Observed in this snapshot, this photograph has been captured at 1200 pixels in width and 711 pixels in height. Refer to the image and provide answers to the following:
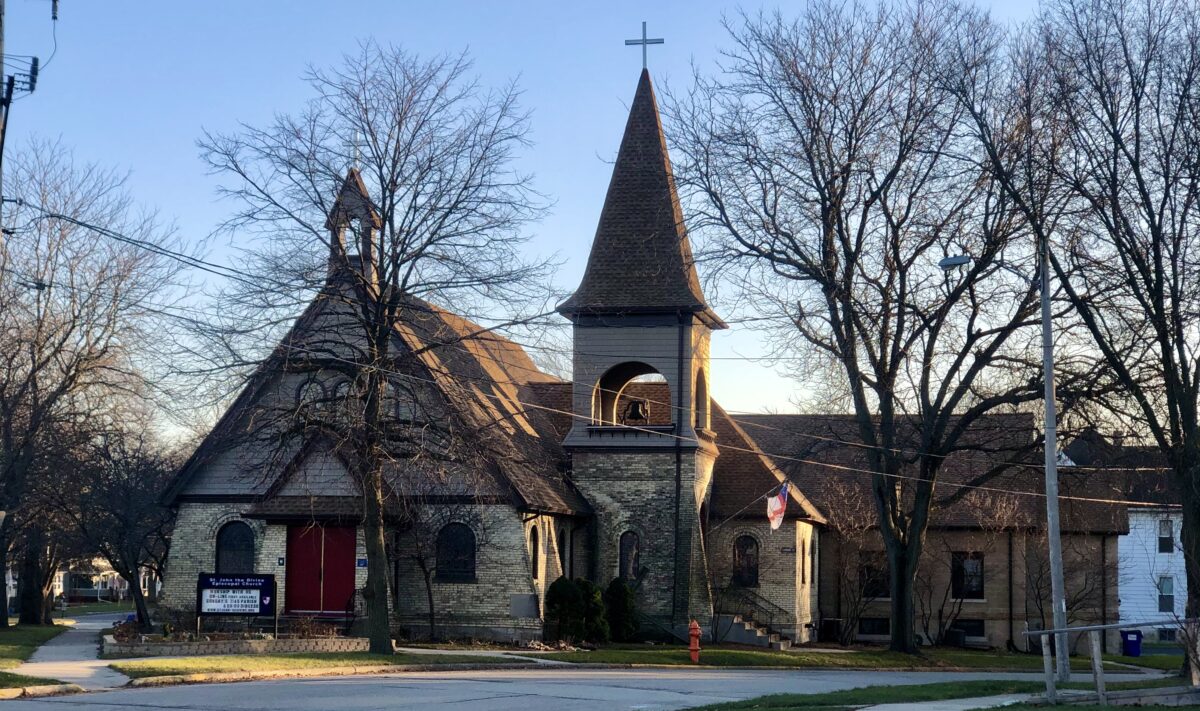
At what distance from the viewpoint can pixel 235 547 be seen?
37.8 m

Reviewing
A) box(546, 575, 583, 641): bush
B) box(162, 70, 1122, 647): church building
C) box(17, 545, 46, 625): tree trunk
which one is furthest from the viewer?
box(17, 545, 46, 625): tree trunk

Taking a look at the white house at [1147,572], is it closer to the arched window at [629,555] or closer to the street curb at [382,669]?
the arched window at [629,555]

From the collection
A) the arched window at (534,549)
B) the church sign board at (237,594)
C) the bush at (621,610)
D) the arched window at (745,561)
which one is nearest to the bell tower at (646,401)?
the bush at (621,610)

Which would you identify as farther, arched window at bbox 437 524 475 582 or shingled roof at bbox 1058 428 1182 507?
arched window at bbox 437 524 475 582

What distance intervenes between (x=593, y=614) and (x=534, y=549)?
7.60ft

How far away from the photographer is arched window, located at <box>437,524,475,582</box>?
120ft

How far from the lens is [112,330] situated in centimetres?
4116

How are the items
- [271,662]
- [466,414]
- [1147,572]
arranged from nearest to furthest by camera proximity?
[271,662]
[466,414]
[1147,572]

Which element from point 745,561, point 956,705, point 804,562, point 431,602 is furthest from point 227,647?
point 804,562

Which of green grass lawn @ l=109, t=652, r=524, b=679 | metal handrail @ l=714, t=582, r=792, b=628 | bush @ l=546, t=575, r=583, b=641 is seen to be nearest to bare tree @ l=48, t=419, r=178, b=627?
bush @ l=546, t=575, r=583, b=641

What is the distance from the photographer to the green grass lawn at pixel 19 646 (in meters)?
20.7

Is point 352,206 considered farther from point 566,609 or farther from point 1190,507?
point 1190,507

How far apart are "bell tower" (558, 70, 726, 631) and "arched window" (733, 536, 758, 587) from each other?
8.94ft

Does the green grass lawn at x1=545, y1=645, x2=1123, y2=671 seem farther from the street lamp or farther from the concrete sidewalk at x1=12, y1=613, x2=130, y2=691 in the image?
the concrete sidewalk at x1=12, y1=613, x2=130, y2=691
